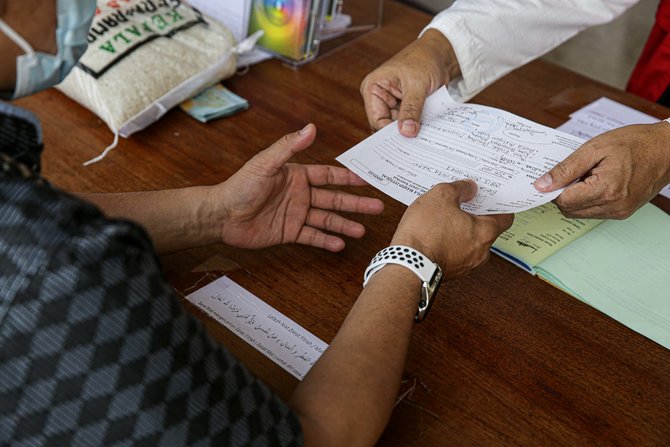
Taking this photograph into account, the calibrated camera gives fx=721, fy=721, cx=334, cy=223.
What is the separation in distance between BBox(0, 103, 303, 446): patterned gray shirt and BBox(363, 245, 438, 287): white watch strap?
1.00 feet

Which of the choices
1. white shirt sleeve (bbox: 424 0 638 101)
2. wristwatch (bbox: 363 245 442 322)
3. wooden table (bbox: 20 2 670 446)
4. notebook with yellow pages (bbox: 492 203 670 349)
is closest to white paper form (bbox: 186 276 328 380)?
wooden table (bbox: 20 2 670 446)

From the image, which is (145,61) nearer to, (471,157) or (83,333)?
(471,157)

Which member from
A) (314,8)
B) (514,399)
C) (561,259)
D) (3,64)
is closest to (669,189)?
(561,259)

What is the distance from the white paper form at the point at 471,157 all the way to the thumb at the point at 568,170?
0.04ft

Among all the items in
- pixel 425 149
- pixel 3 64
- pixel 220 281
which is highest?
pixel 3 64

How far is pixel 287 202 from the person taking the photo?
44.6 inches

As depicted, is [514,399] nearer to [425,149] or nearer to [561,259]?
[561,259]

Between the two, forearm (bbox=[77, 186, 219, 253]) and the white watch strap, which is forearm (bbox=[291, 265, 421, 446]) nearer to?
the white watch strap

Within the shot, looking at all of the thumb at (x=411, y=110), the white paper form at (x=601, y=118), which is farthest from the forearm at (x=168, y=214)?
the white paper form at (x=601, y=118)

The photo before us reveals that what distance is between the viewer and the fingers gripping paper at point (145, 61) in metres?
1.30

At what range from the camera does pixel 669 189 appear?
1.32 meters

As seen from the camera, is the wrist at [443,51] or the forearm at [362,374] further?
the wrist at [443,51]

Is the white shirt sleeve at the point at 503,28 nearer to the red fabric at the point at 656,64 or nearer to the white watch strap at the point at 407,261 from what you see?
the red fabric at the point at 656,64

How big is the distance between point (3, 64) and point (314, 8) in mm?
923
